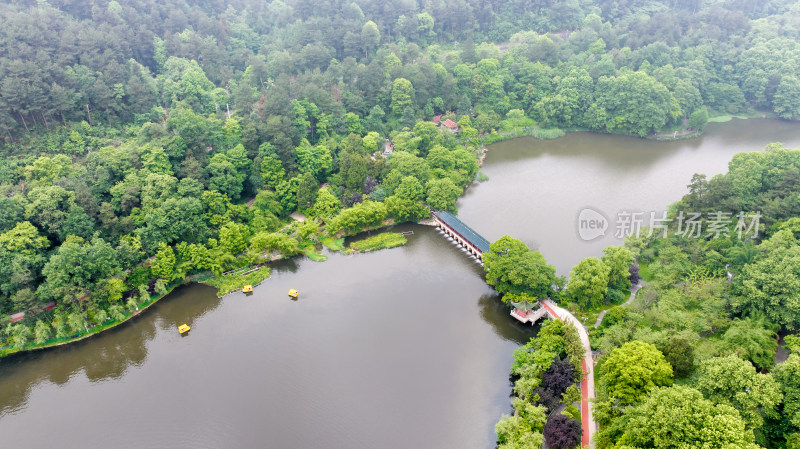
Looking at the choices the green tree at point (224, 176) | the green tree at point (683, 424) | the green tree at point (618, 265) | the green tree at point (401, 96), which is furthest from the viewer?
the green tree at point (401, 96)

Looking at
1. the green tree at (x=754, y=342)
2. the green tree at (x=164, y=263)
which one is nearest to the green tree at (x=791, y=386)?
the green tree at (x=754, y=342)

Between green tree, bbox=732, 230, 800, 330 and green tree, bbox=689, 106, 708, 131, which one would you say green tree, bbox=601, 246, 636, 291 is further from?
green tree, bbox=689, 106, 708, 131

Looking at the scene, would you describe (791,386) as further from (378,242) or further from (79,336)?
(79,336)

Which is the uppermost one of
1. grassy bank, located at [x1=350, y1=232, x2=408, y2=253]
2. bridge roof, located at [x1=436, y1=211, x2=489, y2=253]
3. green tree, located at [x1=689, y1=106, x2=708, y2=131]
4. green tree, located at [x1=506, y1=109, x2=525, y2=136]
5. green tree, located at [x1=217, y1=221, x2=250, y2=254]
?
green tree, located at [x1=506, y1=109, x2=525, y2=136]

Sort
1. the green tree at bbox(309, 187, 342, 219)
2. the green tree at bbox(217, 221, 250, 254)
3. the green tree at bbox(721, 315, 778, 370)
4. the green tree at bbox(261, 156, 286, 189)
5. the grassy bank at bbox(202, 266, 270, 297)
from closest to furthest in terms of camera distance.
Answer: the green tree at bbox(721, 315, 778, 370), the grassy bank at bbox(202, 266, 270, 297), the green tree at bbox(217, 221, 250, 254), the green tree at bbox(309, 187, 342, 219), the green tree at bbox(261, 156, 286, 189)

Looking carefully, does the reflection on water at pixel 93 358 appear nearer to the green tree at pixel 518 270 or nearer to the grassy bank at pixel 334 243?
the grassy bank at pixel 334 243

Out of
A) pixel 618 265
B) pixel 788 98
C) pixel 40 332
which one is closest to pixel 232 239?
pixel 40 332

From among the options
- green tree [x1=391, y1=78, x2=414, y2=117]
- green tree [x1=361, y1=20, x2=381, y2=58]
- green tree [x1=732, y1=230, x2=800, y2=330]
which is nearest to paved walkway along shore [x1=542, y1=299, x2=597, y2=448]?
green tree [x1=732, y1=230, x2=800, y2=330]
